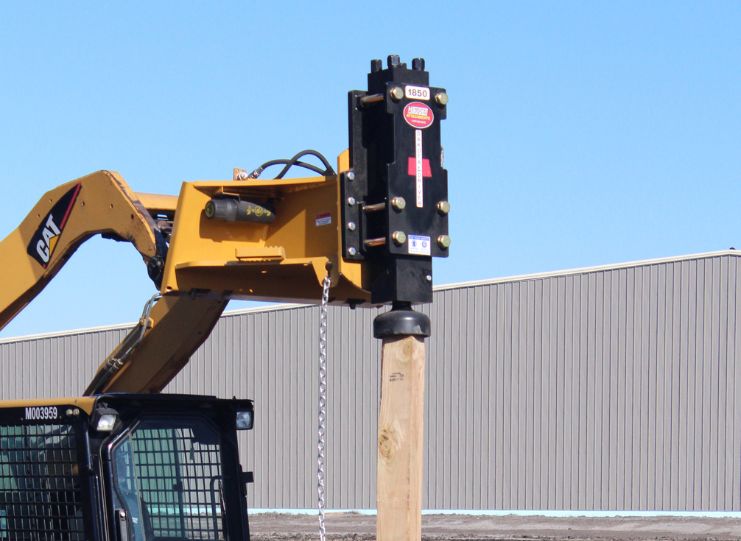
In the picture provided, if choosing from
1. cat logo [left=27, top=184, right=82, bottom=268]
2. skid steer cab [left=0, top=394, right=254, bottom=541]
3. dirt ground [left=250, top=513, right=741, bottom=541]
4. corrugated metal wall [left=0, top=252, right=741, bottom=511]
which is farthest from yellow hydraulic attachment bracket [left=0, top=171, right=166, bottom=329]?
corrugated metal wall [left=0, top=252, right=741, bottom=511]

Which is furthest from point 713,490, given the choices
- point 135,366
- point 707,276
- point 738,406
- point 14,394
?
point 135,366

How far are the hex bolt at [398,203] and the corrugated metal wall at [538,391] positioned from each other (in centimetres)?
2253

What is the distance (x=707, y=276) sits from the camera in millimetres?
26969

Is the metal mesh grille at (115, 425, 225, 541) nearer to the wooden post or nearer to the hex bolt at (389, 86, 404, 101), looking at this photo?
the wooden post

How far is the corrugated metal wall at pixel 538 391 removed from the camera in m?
27.1

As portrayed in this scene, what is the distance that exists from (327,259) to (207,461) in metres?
1.98

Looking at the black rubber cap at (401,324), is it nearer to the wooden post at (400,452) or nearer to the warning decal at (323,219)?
the wooden post at (400,452)

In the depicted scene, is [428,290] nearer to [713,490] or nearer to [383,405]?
[383,405]

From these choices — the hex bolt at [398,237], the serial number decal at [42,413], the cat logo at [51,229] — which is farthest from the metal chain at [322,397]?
the cat logo at [51,229]

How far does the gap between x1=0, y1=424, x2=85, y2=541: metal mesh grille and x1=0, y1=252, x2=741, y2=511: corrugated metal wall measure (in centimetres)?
2182

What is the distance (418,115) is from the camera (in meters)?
5.51

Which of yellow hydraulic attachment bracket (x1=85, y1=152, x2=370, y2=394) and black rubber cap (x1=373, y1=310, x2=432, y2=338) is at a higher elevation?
yellow hydraulic attachment bracket (x1=85, y1=152, x2=370, y2=394)

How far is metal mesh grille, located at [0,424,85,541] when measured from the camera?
21.9 feet

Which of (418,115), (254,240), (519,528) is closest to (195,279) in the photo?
(254,240)
